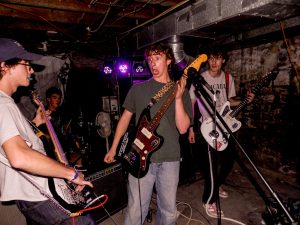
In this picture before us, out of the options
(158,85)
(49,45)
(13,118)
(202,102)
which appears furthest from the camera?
(49,45)

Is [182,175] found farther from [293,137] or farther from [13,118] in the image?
[13,118]

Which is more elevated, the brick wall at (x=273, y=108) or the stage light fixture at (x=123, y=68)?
the stage light fixture at (x=123, y=68)

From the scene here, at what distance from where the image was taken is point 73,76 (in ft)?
24.1

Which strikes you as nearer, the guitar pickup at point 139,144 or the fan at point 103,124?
the guitar pickup at point 139,144

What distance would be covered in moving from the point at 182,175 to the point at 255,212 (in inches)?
59.0

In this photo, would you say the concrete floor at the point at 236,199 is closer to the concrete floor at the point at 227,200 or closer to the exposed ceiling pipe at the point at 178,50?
the concrete floor at the point at 227,200

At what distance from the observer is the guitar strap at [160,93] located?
103 inches

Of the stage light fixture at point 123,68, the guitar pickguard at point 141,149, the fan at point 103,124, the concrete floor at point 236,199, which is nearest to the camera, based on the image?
the guitar pickguard at point 141,149

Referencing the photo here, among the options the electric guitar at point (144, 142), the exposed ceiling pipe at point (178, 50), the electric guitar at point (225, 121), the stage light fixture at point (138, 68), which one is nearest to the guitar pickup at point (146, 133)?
the electric guitar at point (144, 142)

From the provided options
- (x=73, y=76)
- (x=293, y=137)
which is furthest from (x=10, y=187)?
(x=73, y=76)

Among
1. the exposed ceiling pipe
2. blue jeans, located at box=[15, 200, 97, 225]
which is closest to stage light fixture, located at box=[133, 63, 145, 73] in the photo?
the exposed ceiling pipe

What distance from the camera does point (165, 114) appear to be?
2.60 meters

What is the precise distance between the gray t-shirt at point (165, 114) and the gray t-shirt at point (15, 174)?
45.3 inches

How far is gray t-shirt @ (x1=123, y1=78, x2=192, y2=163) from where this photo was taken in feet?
8.29
